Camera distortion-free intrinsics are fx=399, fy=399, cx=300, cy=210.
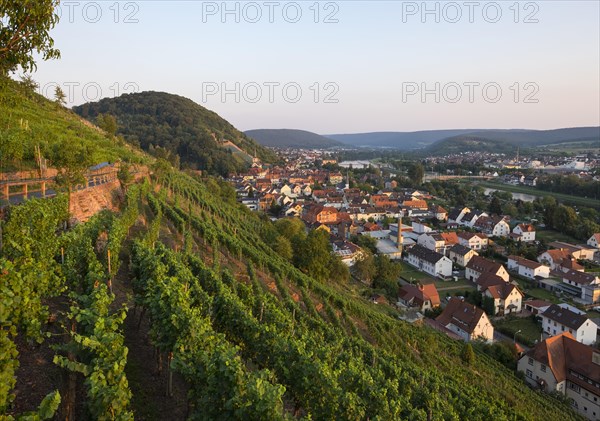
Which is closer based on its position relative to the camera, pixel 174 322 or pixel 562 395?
pixel 174 322

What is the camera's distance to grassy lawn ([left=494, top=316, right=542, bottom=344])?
97.6 feet

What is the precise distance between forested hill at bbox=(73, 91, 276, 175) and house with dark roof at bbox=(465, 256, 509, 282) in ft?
164

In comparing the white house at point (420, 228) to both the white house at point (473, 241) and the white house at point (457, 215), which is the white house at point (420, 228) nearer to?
the white house at point (473, 241)

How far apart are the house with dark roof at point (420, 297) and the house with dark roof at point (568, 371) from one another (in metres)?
9.09

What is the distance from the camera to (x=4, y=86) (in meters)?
7.60

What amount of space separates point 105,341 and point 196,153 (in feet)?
296

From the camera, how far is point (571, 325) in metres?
28.6

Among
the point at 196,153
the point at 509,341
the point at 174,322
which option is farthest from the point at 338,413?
the point at 196,153

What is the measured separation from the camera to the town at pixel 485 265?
973 inches

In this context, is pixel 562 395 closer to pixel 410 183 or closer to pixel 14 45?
pixel 14 45

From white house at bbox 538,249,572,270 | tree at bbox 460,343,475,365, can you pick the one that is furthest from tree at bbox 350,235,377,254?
tree at bbox 460,343,475,365

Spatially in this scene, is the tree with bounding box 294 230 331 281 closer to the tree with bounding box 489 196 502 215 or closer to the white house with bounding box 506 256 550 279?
the white house with bounding box 506 256 550 279

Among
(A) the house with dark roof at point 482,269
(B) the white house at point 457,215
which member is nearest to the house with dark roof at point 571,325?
(A) the house with dark roof at point 482,269

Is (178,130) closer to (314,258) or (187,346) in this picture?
(314,258)
